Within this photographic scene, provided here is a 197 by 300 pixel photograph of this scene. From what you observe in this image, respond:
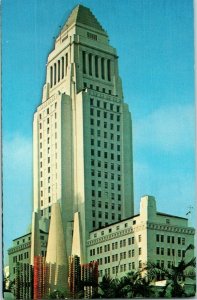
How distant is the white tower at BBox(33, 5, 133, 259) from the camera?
21.8 feet

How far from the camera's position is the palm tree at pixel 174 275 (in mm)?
6152

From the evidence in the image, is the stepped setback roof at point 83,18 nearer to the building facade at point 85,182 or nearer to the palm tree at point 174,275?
the building facade at point 85,182

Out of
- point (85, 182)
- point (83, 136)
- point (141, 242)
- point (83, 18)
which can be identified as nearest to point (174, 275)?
point (141, 242)

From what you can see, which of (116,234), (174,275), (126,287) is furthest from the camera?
(116,234)

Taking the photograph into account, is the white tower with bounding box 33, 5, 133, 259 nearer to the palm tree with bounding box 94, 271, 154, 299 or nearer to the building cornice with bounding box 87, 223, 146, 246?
the building cornice with bounding box 87, 223, 146, 246

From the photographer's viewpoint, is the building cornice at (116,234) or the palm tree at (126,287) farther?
the building cornice at (116,234)

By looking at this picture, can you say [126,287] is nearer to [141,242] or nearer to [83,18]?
[141,242]

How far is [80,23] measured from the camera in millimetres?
6672

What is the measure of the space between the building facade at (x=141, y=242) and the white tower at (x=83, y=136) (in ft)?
0.36

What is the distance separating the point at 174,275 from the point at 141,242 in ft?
1.30

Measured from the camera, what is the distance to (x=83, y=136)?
6730 millimetres

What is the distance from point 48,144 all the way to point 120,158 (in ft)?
2.20

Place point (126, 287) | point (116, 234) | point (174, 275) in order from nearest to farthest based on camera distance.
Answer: point (126, 287) < point (174, 275) < point (116, 234)

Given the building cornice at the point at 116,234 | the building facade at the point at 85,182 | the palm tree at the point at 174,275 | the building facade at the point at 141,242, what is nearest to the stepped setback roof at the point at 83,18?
the building facade at the point at 85,182
